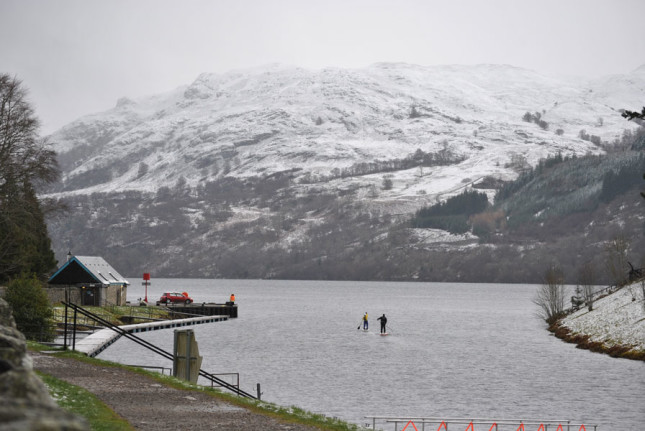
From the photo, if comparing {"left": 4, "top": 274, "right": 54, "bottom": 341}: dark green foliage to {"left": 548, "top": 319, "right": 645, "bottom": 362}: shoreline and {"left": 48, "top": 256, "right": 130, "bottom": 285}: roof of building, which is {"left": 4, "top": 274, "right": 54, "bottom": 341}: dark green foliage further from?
{"left": 548, "top": 319, "right": 645, "bottom": 362}: shoreline

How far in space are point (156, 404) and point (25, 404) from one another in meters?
22.0

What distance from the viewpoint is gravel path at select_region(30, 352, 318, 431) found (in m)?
24.3

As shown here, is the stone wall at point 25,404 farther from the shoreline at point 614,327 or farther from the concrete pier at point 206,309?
the concrete pier at point 206,309

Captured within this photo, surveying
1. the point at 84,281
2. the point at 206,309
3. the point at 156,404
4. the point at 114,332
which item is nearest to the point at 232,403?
the point at 156,404

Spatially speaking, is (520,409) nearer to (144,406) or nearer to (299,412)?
(299,412)

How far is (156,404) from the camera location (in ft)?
92.1

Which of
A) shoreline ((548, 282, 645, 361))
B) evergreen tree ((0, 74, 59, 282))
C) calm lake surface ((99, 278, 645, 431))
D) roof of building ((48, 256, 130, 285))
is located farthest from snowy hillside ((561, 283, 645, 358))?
roof of building ((48, 256, 130, 285))

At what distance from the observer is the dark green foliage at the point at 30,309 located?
5784 centimetres

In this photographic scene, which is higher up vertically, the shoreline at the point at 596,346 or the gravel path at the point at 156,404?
the gravel path at the point at 156,404


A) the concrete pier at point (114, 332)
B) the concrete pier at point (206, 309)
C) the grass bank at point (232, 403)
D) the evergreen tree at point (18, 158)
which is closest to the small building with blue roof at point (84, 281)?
the concrete pier at point (114, 332)

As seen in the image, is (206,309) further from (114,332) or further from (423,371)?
(423,371)

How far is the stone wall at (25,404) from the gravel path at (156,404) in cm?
1443

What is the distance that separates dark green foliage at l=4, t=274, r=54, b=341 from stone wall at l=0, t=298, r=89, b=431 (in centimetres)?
5073

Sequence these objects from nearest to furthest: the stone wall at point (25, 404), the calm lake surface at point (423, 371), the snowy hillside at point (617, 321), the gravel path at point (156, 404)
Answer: the stone wall at point (25, 404) → the gravel path at point (156, 404) → the calm lake surface at point (423, 371) → the snowy hillside at point (617, 321)
